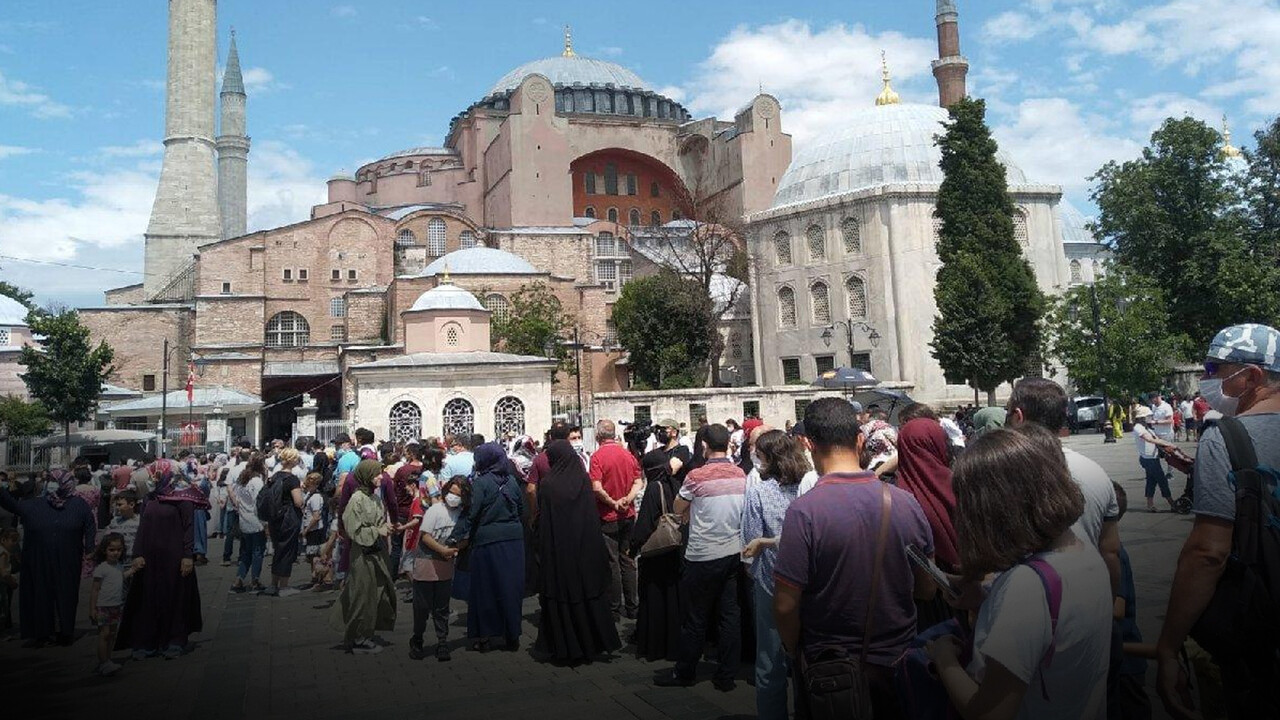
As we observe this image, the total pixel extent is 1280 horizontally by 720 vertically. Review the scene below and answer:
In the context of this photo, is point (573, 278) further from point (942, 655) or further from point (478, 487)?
point (942, 655)

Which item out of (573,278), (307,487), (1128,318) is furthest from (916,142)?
(307,487)

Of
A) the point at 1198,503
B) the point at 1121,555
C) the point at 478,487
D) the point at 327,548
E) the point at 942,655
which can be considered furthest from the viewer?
the point at 327,548

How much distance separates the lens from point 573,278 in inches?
1791

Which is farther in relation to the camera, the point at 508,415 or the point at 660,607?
the point at 508,415

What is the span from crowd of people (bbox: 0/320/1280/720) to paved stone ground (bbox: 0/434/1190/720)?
21 centimetres

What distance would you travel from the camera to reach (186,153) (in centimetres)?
4950

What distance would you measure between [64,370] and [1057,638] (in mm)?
38365

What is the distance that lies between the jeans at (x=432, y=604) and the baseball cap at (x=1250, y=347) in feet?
18.3

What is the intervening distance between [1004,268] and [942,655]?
99.7 ft

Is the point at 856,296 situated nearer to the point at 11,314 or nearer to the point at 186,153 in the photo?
the point at 186,153

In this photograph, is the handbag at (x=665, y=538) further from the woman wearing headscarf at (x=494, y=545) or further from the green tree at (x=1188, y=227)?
the green tree at (x=1188, y=227)

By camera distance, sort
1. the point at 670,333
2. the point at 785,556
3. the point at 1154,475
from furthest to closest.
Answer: the point at 670,333
the point at 1154,475
the point at 785,556

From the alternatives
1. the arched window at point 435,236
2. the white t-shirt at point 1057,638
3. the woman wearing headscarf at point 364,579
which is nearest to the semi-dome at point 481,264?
the arched window at point 435,236

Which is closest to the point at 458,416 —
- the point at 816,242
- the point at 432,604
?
the point at 816,242
